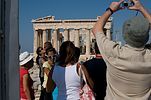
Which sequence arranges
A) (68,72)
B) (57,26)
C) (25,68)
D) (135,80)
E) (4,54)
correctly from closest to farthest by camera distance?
(4,54)
(135,80)
(68,72)
(25,68)
(57,26)

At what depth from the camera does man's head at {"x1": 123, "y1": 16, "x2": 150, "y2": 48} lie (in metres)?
2.77

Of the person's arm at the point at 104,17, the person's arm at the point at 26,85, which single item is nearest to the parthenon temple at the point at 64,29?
the person's arm at the point at 26,85

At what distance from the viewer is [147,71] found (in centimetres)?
281

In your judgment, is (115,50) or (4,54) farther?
(115,50)

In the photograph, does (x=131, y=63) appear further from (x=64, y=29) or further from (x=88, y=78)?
(x=64, y=29)

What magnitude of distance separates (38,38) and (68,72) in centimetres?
7377

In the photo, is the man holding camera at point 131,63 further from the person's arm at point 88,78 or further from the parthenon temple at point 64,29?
the parthenon temple at point 64,29

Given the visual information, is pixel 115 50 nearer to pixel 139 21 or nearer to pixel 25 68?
pixel 139 21

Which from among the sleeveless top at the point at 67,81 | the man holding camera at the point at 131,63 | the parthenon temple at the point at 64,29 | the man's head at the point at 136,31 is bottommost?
the parthenon temple at the point at 64,29

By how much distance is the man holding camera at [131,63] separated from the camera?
9.14ft

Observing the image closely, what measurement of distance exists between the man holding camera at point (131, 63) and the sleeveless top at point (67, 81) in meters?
1.28

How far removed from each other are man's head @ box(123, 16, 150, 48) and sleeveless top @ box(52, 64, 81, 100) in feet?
4.48

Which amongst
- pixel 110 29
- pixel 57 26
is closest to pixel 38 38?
pixel 57 26

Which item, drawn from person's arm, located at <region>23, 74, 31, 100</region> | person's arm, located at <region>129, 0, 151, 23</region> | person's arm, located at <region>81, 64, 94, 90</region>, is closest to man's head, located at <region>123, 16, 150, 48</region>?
person's arm, located at <region>129, 0, 151, 23</region>
